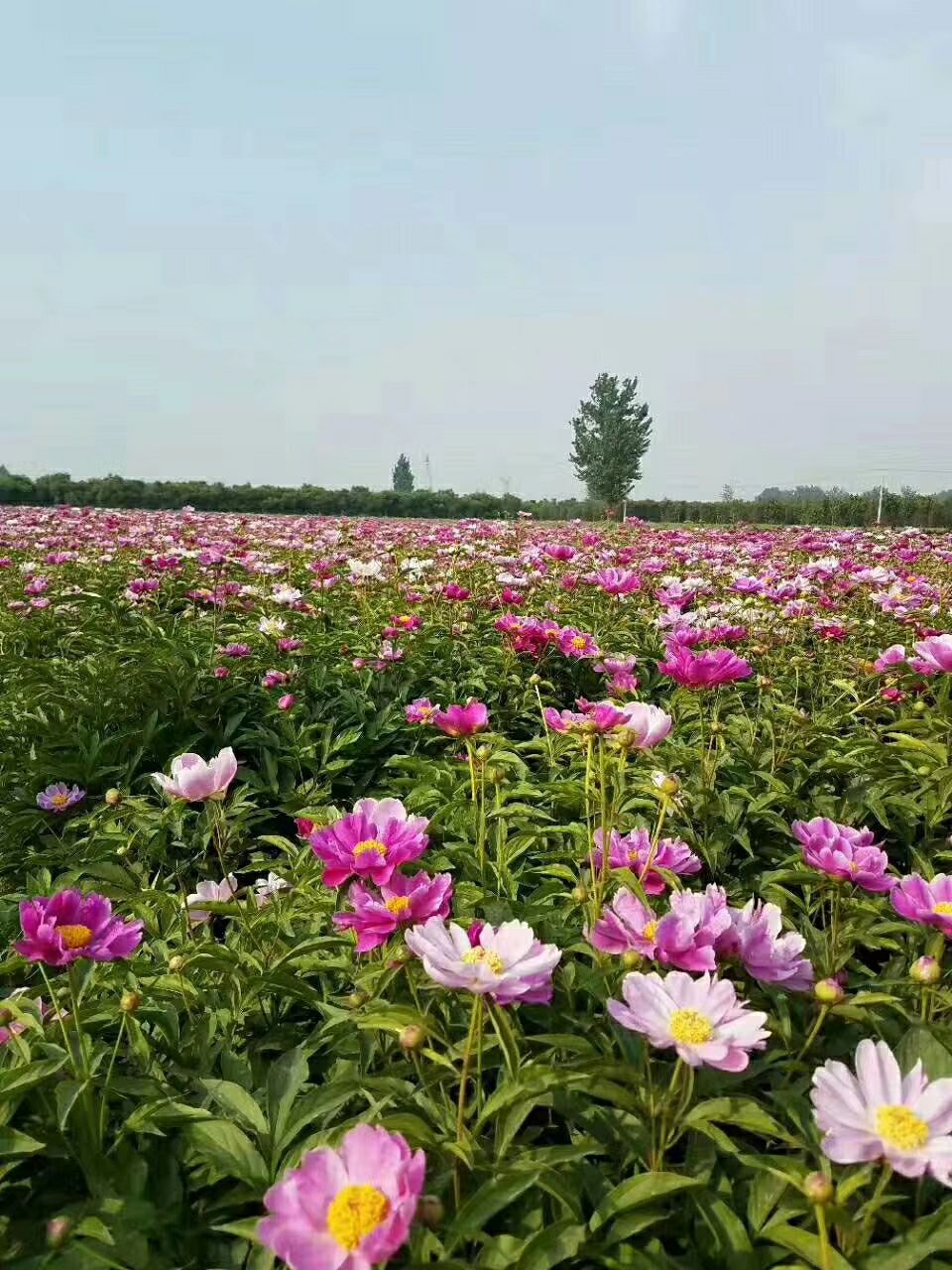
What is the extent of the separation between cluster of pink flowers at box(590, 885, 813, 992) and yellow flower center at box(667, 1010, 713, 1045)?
5 centimetres

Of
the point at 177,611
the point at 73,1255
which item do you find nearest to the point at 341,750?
the point at 73,1255

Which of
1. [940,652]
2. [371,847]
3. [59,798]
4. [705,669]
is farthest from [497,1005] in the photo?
[59,798]

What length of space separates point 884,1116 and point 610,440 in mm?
43465

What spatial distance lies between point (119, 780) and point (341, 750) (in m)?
0.70

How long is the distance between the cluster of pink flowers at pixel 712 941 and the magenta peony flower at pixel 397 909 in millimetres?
214

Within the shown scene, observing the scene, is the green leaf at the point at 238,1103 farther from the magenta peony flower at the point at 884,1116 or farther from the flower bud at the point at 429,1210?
the magenta peony flower at the point at 884,1116

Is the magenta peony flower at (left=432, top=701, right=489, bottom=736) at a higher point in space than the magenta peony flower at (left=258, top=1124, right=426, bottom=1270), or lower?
higher

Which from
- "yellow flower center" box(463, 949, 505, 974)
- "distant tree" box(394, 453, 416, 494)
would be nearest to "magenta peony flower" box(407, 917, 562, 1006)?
"yellow flower center" box(463, 949, 505, 974)

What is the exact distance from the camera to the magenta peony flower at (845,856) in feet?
3.84

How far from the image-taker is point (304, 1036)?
3.95ft

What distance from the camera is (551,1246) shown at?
77cm

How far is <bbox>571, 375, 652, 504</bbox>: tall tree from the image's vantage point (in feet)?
136

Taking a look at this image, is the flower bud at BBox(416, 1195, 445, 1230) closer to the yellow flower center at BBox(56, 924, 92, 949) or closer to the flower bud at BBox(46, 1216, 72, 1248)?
the flower bud at BBox(46, 1216, 72, 1248)

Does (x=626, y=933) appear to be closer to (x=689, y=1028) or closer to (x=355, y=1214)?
(x=689, y=1028)
